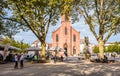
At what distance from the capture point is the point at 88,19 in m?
45.6

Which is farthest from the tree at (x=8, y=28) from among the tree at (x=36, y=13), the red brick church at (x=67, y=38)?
the red brick church at (x=67, y=38)

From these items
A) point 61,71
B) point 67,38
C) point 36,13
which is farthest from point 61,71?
point 67,38

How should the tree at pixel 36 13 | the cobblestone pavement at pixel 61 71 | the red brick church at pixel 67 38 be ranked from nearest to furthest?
the cobblestone pavement at pixel 61 71, the tree at pixel 36 13, the red brick church at pixel 67 38

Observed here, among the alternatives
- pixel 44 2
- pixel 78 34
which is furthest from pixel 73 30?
pixel 44 2

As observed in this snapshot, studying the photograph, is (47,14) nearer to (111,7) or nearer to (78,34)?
(111,7)

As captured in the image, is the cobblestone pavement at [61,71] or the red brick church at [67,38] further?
the red brick church at [67,38]

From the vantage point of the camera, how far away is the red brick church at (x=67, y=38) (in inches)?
4511

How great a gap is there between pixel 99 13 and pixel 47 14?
8.22 metres

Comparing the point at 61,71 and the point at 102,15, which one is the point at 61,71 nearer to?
the point at 61,71

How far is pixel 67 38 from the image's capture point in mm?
115125

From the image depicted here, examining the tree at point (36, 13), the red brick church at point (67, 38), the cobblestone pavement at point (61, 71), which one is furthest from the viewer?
the red brick church at point (67, 38)

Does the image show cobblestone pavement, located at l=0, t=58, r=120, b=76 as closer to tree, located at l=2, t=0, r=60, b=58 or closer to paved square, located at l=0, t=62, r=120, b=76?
paved square, located at l=0, t=62, r=120, b=76

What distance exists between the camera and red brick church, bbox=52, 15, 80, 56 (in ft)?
376

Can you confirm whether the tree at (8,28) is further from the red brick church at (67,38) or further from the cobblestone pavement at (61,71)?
the red brick church at (67,38)
